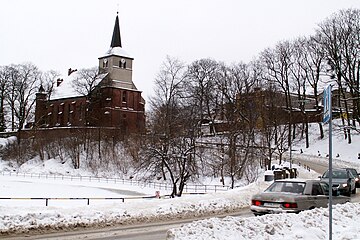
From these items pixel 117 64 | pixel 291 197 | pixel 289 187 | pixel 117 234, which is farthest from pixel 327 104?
pixel 117 64

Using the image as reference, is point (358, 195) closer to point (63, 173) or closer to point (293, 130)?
point (293, 130)

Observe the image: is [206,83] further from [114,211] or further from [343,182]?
[114,211]

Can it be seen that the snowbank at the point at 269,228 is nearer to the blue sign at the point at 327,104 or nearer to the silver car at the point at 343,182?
the blue sign at the point at 327,104

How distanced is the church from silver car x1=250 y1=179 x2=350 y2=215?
69.4 meters

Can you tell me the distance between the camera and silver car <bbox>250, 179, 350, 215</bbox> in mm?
15204

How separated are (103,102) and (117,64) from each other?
9.67 m

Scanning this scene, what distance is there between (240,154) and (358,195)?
25.7 meters

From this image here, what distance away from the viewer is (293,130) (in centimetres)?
7144

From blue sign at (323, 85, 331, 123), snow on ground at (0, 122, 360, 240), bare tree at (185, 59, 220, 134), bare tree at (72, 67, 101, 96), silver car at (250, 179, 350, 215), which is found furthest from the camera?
bare tree at (72, 67, 101, 96)

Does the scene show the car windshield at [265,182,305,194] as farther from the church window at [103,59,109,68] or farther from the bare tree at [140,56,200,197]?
the church window at [103,59,109,68]

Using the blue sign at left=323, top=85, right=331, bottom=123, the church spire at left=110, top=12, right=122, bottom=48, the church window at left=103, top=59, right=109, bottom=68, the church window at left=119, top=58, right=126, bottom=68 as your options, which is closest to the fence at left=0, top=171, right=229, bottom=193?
the church window at left=103, top=59, right=109, bottom=68

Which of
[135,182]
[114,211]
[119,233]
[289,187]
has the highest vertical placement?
[289,187]

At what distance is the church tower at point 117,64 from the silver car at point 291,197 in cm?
8008

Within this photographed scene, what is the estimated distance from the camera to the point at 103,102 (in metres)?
92.0
